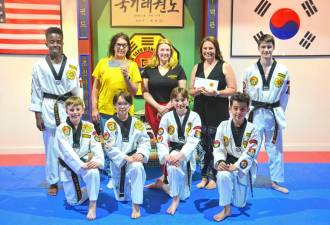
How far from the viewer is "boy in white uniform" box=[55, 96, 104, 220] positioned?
3.07 meters

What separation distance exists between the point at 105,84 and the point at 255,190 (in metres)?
1.87

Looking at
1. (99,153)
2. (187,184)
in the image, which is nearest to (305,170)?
(187,184)

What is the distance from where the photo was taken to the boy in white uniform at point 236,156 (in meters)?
2.98

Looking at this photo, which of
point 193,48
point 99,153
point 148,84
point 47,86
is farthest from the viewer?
point 193,48

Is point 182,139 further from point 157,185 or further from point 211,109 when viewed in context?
point 157,185

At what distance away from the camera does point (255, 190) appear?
363 cm

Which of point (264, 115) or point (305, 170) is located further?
point (305, 170)

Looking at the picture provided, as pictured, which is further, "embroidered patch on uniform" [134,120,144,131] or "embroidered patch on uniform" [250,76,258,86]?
"embroidered patch on uniform" [250,76,258,86]

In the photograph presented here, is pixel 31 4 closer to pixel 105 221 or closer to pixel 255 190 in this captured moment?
pixel 105 221

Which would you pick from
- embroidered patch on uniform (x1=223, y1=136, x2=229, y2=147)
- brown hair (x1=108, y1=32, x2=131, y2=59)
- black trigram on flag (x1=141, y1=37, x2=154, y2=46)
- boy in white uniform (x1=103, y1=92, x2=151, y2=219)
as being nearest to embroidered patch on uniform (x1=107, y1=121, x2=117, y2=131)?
boy in white uniform (x1=103, y1=92, x2=151, y2=219)

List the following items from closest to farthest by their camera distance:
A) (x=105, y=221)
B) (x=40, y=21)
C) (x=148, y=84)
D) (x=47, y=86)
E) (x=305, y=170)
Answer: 1. (x=105, y=221)
2. (x=47, y=86)
3. (x=148, y=84)
4. (x=305, y=170)
5. (x=40, y=21)

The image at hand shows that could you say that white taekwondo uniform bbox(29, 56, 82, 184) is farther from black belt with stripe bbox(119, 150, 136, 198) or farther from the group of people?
black belt with stripe bbox(119, 150, 136, 198)

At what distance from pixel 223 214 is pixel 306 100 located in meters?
2.70

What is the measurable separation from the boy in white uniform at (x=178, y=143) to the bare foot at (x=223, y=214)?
383mm
